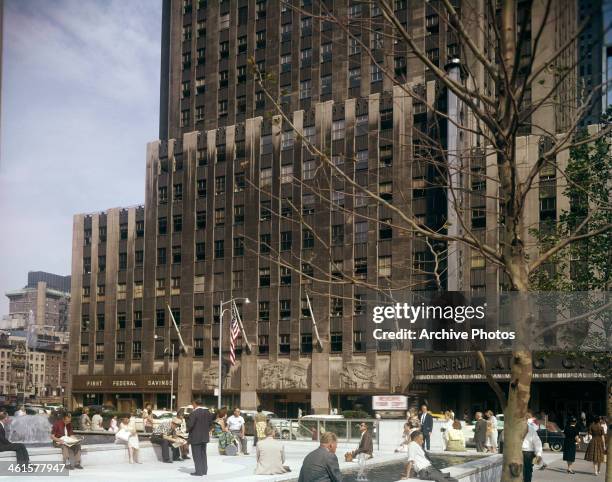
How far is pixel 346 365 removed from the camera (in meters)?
75.6

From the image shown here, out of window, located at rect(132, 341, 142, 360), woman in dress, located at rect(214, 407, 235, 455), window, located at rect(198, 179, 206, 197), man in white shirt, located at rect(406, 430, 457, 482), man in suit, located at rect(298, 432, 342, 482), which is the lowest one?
woman in dress, located at rect(214, 407, 235, 455)

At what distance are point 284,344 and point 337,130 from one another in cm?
2055

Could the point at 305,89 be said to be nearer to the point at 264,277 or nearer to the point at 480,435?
the point at 264,277

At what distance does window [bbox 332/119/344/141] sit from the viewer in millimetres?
79500

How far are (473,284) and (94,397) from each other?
46.4 metres

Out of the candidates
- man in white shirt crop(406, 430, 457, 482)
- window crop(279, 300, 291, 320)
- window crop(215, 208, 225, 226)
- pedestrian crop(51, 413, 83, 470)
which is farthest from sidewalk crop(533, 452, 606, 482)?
window crop(215, 208, 225, 226)

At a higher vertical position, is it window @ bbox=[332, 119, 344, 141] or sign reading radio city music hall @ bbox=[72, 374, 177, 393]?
window @ bbox=[332, 119, 344, 141]

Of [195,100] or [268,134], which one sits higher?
[195,100]

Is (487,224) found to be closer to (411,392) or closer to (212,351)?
(411,392)

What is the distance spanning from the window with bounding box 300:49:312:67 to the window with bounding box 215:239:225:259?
21.5 m

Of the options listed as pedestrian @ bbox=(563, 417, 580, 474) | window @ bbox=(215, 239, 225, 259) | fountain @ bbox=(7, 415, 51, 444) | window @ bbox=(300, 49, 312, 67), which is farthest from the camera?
window @ bbox=(300, 49, 312, 67)

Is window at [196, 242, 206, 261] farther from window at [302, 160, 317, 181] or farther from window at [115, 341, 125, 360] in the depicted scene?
window at [302, 160, 317, 181]

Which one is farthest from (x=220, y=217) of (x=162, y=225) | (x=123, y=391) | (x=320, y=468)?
(x=320, y=468)

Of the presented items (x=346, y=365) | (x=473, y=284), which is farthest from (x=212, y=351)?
(x=473, y=284)
